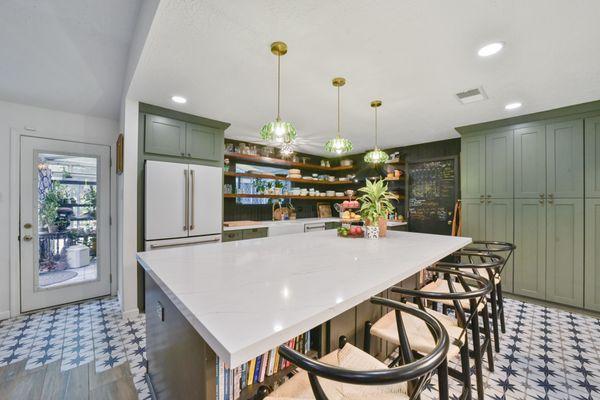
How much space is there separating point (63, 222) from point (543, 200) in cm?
606

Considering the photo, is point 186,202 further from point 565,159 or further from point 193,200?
point 565,159

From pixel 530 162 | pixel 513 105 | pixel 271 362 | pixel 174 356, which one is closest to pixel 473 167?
pixel 530 162

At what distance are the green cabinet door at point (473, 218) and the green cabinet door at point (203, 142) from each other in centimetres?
369

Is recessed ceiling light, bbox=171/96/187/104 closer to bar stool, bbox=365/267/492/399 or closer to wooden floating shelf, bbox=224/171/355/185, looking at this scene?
wooden floating shelf, bbox=224/171/355/185

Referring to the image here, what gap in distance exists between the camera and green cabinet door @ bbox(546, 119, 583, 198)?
2961mm

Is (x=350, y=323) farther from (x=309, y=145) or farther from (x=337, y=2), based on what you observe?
(x=309, y=145)

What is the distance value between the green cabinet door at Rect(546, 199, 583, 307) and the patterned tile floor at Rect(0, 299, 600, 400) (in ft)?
0.77

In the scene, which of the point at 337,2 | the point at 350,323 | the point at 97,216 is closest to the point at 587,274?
the point at 350,323

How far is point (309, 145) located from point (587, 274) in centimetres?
419

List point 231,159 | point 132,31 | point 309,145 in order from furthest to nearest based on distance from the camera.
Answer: point 309,145, point 231,159, point 132,31

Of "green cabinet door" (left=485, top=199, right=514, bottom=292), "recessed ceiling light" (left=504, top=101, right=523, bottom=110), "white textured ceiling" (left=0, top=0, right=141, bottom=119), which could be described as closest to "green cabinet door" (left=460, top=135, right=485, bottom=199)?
"green cabinet door" (left=485, top=199, right=514, bottom=292)

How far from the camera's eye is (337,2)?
146 cm

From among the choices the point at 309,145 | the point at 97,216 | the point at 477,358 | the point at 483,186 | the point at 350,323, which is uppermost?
the point at 309,145

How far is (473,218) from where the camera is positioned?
148 inches
